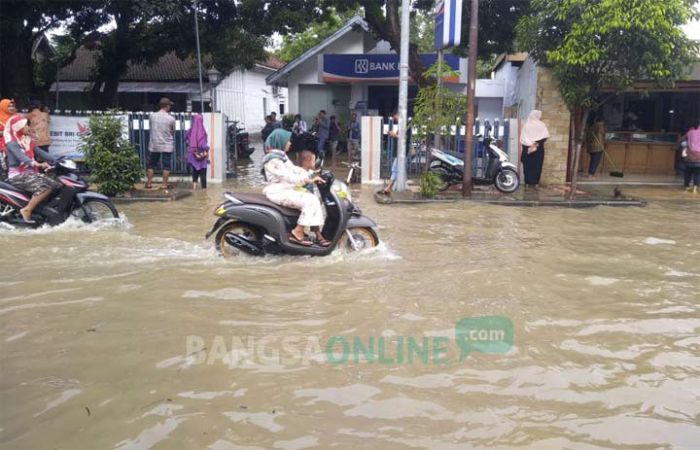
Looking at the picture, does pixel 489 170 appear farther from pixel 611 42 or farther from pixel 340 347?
pixel 340 347

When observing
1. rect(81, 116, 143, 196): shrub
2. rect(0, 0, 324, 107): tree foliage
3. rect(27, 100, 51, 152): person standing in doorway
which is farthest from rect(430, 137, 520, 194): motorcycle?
rect(0, 0, 324, 107): tree foliage

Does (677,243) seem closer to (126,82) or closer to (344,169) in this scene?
(344,169)

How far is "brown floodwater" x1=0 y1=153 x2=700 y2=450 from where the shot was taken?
349cm

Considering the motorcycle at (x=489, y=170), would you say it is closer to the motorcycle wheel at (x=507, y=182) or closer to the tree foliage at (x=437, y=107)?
the motorcycle wheel at (x=507, y=182)

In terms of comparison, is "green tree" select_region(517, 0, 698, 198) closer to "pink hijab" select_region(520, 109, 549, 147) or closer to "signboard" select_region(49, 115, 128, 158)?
"pink hijab" select_region(520, 109, 549, 147)

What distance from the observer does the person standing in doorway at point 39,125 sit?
12.1m

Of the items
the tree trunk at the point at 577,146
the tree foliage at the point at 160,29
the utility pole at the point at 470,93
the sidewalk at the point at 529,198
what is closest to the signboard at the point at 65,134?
the tree foliage at the point at 160,29

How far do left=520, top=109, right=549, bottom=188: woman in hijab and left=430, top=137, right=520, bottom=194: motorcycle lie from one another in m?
0.72

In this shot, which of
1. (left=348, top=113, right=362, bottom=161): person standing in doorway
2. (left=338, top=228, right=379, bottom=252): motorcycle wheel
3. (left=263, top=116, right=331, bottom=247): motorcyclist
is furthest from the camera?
(left=348, top=113, right=362, bottom=161): person standing in doorway

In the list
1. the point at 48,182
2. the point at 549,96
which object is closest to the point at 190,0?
the point at 549,96

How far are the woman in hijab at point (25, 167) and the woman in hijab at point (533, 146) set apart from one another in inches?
329

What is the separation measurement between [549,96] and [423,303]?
9.56 m

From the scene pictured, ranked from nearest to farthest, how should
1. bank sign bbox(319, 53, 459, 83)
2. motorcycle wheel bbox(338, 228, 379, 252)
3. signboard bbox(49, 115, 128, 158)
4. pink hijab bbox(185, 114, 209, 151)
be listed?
1. motorcycle wheel bbox(338, 228, 379, 252)
2. pink hijab bbox(185, 114, 209, 151)
3. signboard bbox(49, 115, 128, 158)
4. bank sign bbox(319, 53, 459, 83)

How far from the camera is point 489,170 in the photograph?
489 inches
